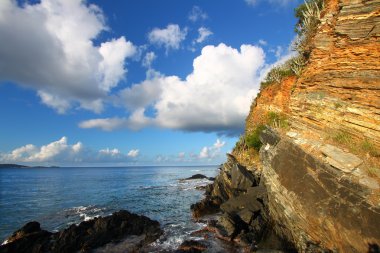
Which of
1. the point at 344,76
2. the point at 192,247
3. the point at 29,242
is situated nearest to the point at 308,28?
the point at 344,76

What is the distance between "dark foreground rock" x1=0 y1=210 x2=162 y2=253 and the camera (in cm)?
1969

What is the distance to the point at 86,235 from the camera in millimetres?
21781

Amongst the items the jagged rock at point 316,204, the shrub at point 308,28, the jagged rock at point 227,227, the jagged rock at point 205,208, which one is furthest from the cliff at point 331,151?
the jagged rock at point 205,208

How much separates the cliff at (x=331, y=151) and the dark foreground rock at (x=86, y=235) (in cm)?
840

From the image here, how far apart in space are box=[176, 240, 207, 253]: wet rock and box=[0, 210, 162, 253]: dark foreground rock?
317cm

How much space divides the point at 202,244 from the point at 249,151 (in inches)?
725

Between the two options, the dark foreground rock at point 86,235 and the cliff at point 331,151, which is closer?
the cliff at point 331,151

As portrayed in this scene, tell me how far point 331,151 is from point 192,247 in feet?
37.4

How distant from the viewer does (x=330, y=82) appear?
15352 millimetres

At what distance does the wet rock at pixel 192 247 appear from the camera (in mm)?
18281

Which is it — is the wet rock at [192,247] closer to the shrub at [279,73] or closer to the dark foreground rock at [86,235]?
the dark foreground rock at [86,235]

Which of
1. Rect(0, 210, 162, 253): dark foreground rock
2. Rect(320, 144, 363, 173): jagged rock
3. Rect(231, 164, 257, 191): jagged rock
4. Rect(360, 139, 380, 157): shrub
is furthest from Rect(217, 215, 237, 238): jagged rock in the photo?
Rect(360, 139, 380, 157): shrub

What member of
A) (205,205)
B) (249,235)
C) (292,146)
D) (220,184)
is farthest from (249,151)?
(292,146)

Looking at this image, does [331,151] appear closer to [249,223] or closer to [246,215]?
[246,215]
